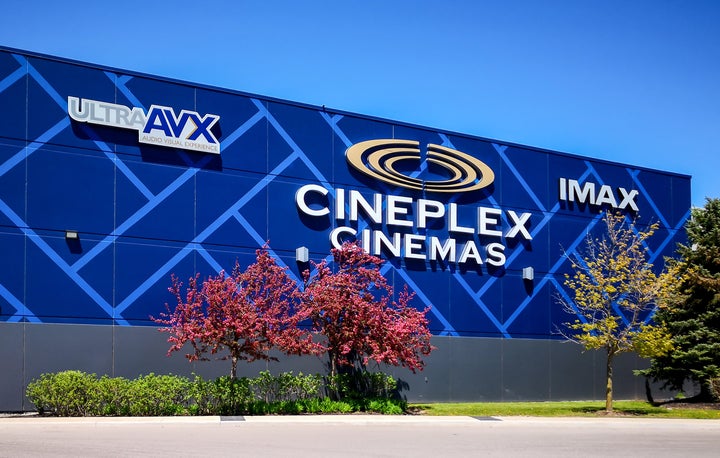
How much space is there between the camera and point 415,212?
33.7 metres

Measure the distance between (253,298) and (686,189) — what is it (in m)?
24.9

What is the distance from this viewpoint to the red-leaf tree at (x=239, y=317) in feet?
84.2

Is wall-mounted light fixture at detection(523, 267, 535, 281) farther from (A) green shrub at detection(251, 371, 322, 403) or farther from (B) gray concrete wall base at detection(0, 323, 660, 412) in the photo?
(A) green shrub at detection(251, 371, 322, 403)

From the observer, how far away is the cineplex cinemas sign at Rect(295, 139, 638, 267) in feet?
105

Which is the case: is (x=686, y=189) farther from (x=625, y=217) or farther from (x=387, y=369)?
(x=387, y=369)

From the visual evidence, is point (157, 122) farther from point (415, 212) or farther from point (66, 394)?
point (415, 212)

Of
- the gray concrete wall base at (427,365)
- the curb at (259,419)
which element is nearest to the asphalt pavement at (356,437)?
the curb at (259,419)

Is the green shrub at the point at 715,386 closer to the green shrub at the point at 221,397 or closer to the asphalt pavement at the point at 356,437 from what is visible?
the asphalt pavement at the point at 356,437

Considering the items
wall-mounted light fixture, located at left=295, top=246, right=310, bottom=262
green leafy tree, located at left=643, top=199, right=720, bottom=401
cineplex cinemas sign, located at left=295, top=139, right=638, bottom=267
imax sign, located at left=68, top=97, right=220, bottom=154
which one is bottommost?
green leafy tree, located at left=643, top=199, right=720, bottom=401

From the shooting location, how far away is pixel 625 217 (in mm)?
40031

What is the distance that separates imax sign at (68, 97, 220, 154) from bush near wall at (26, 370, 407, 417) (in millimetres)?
7624

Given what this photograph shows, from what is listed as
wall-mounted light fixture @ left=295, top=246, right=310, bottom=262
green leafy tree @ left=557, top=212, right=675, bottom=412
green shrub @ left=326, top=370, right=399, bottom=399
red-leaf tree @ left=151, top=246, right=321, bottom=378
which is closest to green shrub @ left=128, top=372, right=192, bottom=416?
red-leaf tree @ left=151, top=246, right=321, bottom=378

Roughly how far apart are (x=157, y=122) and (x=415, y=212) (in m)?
10.5

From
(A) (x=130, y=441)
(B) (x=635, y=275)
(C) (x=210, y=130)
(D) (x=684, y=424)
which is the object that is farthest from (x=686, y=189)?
(A) (x=130, y=441)
